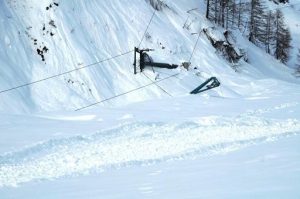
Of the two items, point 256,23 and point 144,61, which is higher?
point 144,61

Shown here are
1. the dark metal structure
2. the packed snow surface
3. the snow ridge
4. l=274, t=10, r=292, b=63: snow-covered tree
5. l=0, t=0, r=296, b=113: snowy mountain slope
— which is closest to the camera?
the packed snow surface

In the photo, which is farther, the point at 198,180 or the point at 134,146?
the point at 134,146

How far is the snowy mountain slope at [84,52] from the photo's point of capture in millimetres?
21047

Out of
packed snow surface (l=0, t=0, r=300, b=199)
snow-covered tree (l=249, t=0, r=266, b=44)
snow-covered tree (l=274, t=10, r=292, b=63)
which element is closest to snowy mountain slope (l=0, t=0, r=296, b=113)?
packed snow surface (l=0, t=0, r=300, b=199)

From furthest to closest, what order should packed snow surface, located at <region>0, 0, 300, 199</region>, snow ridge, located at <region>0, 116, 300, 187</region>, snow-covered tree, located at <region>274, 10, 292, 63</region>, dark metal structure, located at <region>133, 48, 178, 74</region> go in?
snow-covered tree, located at <region>274, 10, 292, 63</region>, dark metal structure, located at <region>133, 48, 178, 74</region>, snow ridge, located at <region>0, 116, 300, 187</region>, packed snow surface, located at <region>0, 0, 300, 199</region>

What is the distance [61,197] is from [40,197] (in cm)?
48

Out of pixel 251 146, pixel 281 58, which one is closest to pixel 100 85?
pixel 251 146

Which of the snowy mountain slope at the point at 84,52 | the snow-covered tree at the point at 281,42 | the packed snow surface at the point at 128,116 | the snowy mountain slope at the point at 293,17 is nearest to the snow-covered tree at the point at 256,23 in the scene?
A: the snow-covered tree at the point at 281,42

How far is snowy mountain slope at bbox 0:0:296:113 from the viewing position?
69.1 feet

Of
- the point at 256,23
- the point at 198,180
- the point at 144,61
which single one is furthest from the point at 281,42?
the point at 198,180

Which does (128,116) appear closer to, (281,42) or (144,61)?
(144,61)

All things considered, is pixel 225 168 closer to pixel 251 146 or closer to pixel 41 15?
pixel 251 146

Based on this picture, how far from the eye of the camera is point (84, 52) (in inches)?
947

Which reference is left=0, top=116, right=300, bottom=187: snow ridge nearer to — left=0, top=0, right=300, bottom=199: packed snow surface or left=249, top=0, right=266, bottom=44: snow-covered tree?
left=0, top=0, right=300, bottom=199: packed snow surface
